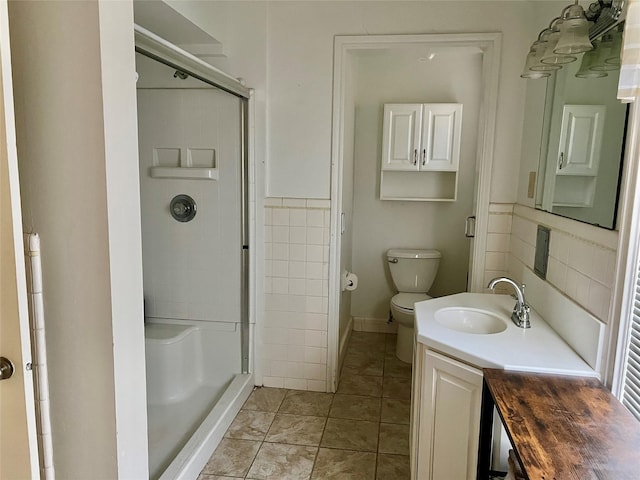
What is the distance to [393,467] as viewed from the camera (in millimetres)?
2158

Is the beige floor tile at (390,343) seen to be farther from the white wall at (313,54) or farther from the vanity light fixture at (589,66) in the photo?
the vanity light fixture at (589,66)

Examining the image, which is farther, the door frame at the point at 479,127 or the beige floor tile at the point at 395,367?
the beige floor tile at the point at 395,367

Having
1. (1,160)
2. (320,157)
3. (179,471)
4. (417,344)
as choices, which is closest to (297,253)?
(320,157)

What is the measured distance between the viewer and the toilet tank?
3592 mm

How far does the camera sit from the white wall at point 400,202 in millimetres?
3553

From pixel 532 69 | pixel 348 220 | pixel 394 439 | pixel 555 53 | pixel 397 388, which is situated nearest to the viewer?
pixel 555 53

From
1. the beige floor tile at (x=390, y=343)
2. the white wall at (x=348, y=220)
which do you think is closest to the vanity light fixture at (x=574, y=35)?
the white wall at (x=348, y=220)

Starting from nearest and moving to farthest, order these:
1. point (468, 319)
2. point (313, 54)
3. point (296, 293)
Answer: point (468, 319), point (313, 54), point (296, 293)

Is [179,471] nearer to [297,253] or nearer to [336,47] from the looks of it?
[297,253]

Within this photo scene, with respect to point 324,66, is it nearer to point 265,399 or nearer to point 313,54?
point 313,54

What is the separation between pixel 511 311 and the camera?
208 centimetres

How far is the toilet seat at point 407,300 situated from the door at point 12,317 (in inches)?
98.1

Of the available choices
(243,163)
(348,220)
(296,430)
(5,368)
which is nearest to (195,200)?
(243,163)

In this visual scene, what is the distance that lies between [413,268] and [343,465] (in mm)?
1789
